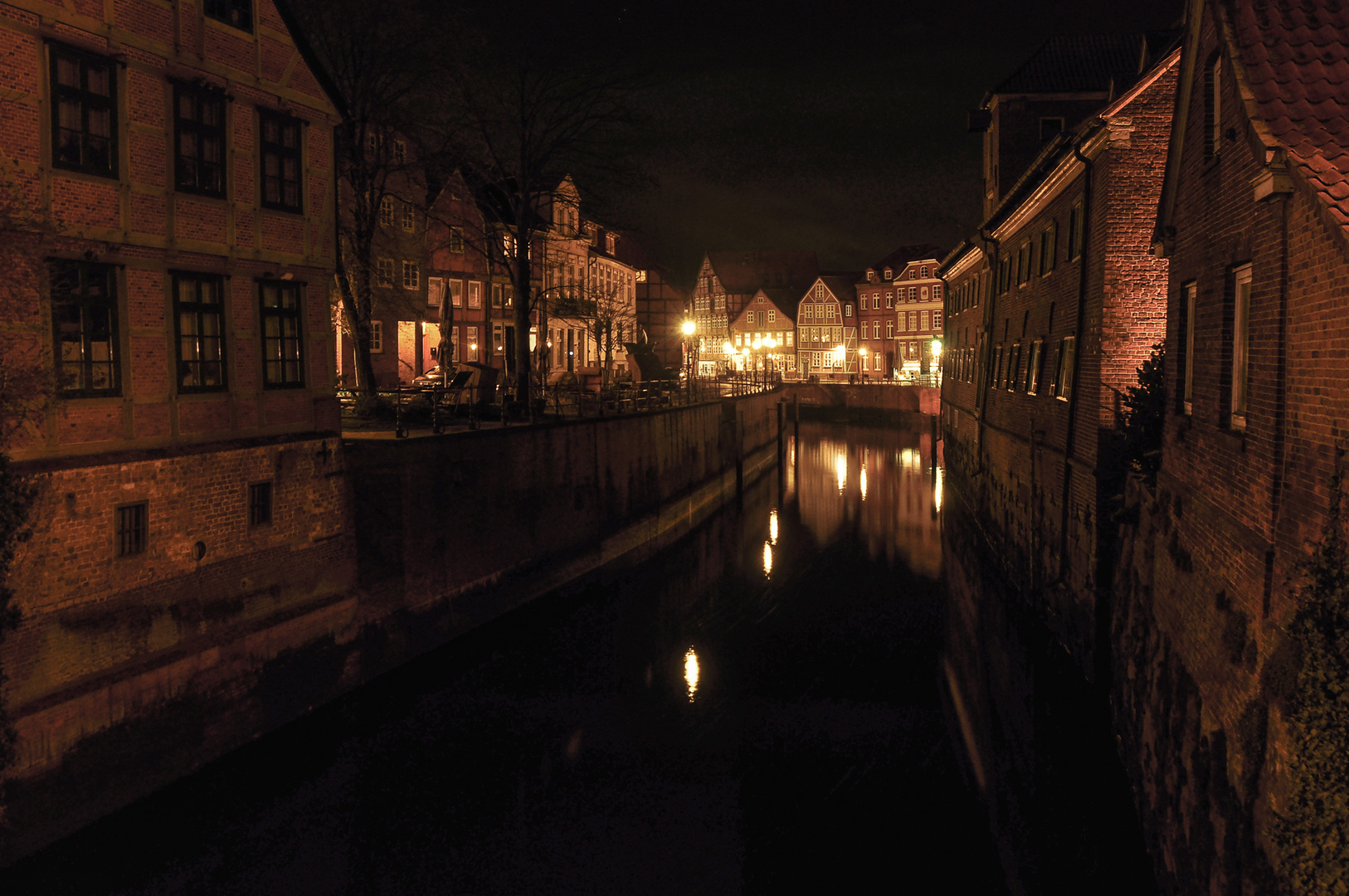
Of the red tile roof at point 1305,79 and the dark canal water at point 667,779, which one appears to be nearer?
the red tile roof at point 1305,79

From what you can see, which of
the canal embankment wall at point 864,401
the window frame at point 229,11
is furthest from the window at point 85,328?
the canal embankment wall at point 864,401

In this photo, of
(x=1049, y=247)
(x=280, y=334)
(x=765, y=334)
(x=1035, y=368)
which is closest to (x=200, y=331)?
(x=280, y=334)

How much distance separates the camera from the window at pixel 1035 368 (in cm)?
1848

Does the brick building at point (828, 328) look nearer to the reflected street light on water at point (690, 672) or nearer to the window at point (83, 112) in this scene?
the reflected street light on water at point (690, 672)

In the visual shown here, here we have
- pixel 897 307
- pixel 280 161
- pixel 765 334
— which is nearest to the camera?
pixel 280 161

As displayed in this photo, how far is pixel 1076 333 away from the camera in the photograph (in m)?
15.4

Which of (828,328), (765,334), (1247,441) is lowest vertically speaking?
(1247,441)

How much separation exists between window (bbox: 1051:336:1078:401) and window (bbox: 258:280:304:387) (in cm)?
1220

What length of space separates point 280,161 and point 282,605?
19.2ft

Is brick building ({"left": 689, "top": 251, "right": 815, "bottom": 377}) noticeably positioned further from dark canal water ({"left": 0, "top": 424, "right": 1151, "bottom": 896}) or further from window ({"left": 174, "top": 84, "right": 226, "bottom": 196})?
window ({"left": 174, "top": 84, "right": 226, "bottom": 196})

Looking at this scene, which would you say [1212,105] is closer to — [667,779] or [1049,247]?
[667,779]

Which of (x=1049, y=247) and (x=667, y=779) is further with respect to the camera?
(x=1049, y=247)

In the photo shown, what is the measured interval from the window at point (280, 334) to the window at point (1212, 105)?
35.7ft

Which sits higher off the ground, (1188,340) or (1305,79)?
(1305,79)
